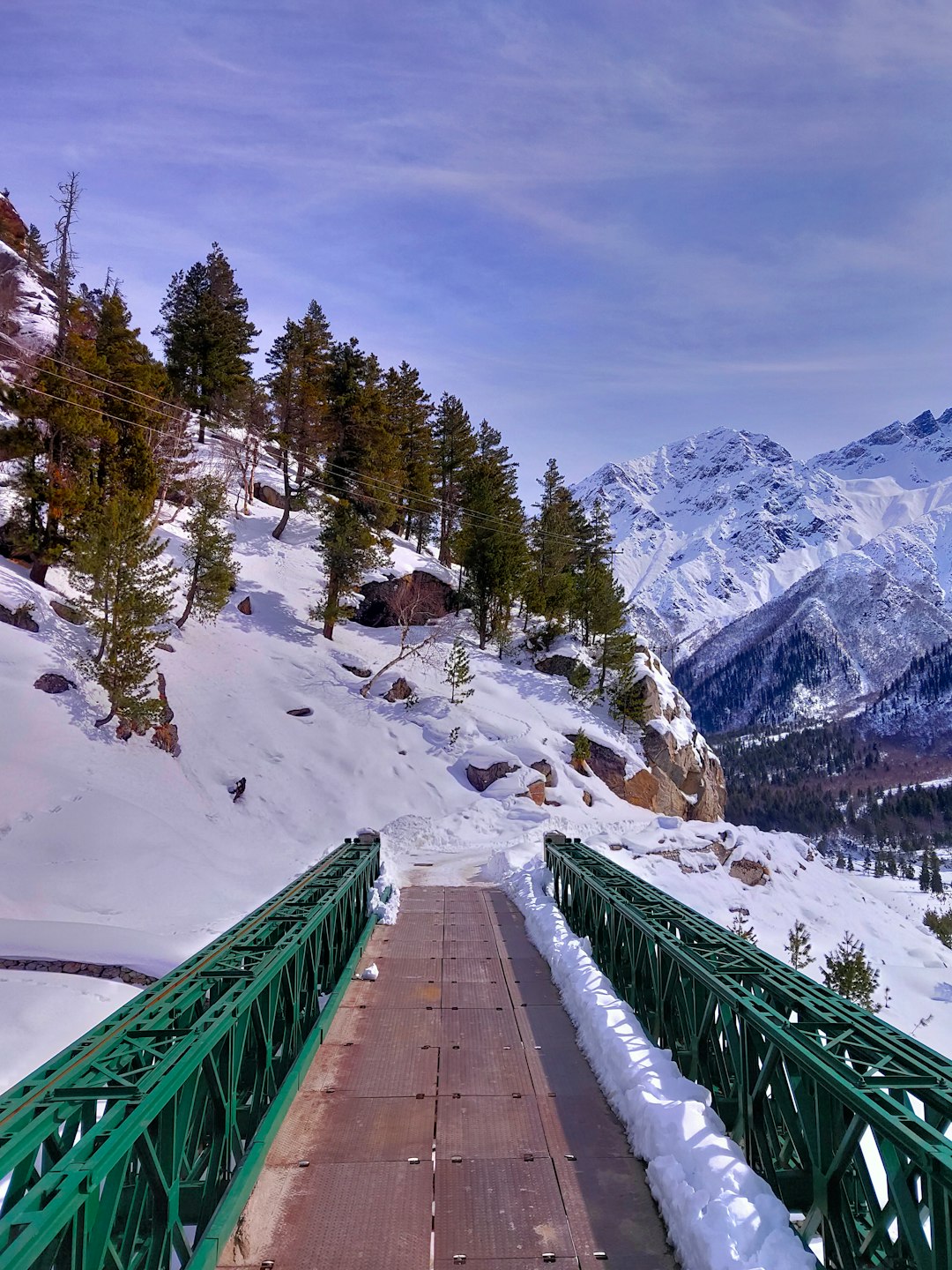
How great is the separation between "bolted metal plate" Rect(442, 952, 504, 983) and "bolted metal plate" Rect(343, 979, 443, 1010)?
0.37 metres

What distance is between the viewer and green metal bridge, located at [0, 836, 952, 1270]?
2.91m

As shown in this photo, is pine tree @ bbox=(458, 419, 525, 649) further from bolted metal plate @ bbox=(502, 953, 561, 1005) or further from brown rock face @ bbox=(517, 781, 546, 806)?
bolted metal plate @ bbox=(502, 953, 561, 1005)

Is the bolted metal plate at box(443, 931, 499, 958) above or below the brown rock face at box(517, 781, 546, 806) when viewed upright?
below

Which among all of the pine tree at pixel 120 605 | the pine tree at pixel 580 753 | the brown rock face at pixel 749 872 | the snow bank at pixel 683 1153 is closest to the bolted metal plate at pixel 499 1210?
the snow bank at pixel 683 1153

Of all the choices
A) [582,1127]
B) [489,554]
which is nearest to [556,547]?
[489,554]

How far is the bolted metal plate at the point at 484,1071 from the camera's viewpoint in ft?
20.4

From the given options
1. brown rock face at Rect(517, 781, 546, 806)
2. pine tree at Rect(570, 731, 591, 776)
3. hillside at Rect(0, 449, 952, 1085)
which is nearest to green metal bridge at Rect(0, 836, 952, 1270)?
hillside at Rect(0, 449, 952, 1085)

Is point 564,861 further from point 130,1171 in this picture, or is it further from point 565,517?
point 565,517

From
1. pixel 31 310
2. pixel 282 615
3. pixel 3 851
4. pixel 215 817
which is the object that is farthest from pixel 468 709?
pixel 31 310

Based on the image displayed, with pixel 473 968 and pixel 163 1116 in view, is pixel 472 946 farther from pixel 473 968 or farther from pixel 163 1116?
pixel 163 1116

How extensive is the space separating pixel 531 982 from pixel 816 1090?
5.81 meters

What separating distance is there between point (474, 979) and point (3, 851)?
12969mm

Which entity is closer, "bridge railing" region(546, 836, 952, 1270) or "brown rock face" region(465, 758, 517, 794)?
"bridge railing" region(546, 836, 952, 1270)

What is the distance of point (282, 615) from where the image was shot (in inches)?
1324
